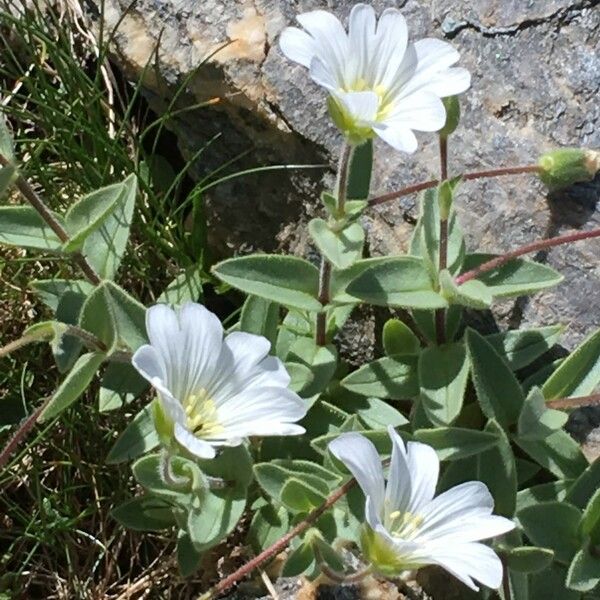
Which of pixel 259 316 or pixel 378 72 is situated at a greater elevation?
pixel 378 72

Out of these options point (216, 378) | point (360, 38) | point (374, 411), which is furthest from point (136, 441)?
point (360, 38)

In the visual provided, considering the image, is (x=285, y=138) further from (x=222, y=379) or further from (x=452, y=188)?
(x=222, y=379)

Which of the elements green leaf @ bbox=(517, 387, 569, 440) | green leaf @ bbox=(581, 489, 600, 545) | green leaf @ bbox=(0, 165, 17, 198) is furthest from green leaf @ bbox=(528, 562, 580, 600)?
green leaf @ bbox=(0, 165, 17, 198)

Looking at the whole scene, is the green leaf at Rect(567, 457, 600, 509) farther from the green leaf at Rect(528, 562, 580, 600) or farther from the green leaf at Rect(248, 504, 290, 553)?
the green leaf at Rect(248, 504, 290, 553)

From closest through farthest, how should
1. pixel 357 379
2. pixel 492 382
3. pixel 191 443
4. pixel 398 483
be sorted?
pixel 191 443, pixel 398 483, pixel 492 382, pixel 357 379

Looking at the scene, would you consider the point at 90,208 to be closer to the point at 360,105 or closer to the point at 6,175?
the point at 6,175

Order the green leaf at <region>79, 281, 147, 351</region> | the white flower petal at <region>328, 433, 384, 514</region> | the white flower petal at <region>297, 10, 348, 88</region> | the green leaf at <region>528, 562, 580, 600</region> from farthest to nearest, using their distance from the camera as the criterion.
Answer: the green leaf at <region>528, 562, 580, 600</region>, the green leaf at <region>79, 281, 147, 351</region>, the white flower petal at <region>297, 10, 348, 88</region>, the white flower petal at <region>328, 433, 384, 514</region>
